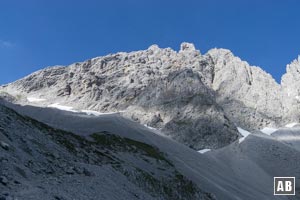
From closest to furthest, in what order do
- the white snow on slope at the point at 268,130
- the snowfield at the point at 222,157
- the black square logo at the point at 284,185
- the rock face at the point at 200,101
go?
the snowfield at the point at 222,157 < the black square logo at the point at 284,185 < the rock face at the point at 200,101 < the white snow on slope at the point at 268,130

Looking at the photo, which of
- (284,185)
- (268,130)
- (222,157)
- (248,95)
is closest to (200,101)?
(268,130)

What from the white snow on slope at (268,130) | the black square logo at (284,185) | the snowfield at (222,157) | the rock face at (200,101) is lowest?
the black square logo at (284,185)

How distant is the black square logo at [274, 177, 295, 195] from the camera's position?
3352 inches

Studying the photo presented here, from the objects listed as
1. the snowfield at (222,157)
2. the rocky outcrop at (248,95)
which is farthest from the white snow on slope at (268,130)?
the snowfield at (222,157)

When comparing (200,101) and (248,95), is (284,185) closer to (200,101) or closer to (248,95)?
(200,101)

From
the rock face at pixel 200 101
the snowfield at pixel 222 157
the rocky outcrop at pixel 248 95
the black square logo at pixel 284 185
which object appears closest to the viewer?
the snowfield at pixel 222 157

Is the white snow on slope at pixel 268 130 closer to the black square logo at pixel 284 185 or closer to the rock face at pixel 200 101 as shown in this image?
the rock face at pixel 200 101

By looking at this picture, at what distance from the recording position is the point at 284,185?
100 m

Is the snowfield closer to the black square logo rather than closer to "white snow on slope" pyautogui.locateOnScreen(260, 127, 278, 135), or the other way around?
the black square logo

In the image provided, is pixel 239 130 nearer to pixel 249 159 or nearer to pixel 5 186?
pixel 249 159

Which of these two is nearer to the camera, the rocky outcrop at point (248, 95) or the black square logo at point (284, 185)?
the black square logo at point (284, 185)

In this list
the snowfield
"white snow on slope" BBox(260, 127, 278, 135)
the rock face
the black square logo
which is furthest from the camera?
"white snow on slope" BBox(260, 127, 278, 135)

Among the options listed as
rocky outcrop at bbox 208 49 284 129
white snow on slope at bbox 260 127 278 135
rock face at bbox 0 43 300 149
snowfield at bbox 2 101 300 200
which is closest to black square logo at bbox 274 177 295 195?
snowfield at bbox 2 101 300 200

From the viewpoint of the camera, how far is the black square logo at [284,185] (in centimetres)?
8514
